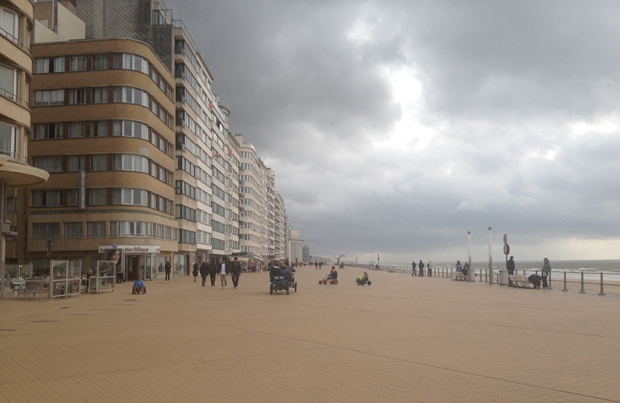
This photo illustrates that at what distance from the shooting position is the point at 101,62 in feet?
148

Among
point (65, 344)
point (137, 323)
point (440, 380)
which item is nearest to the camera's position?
point (440, 380)

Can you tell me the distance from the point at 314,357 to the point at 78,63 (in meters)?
43.3

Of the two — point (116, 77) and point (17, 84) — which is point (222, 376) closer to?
point (17, 84)

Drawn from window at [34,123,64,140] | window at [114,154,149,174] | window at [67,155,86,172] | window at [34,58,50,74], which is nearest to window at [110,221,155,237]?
window at [114,154,149,174]

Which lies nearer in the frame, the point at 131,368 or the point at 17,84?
the point at 131,368

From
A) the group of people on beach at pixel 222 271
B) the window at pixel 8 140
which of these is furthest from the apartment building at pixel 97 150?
the window at pixel 8 140

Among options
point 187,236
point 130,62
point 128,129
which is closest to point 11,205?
point 128,129

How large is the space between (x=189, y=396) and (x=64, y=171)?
1692 inches

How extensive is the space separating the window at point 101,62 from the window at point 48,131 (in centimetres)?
556

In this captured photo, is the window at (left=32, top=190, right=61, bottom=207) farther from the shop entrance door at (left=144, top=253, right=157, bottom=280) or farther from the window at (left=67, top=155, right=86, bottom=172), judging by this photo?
the shop entrance door at (left=144, top=253, right=157, bottom=280)

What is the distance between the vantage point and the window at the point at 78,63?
4538cm

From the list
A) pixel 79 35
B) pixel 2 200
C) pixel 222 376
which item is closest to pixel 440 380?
pixel 222 376

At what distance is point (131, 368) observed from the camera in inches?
322

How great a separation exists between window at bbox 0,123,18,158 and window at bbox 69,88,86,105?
16057mm
